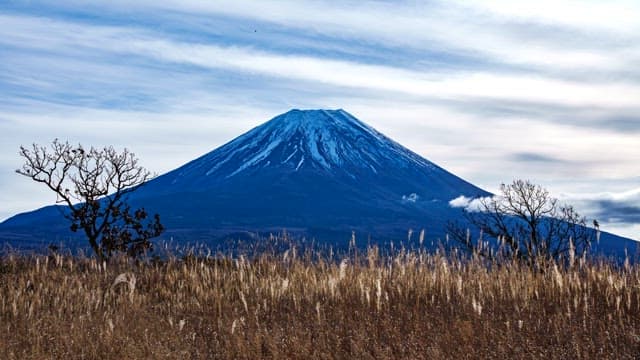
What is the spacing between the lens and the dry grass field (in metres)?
7.56

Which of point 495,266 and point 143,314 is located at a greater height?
point 495,266

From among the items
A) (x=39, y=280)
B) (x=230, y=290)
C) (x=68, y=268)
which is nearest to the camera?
(x=230, y=290)

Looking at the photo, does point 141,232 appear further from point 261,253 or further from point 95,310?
point 95,310

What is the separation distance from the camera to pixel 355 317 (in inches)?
348

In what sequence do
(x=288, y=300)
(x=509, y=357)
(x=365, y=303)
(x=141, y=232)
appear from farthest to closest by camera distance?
(x=141, y=232)
(x=288, y=300)
(x=365, y=303)
(x=509, y=357)

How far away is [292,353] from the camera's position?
758cm

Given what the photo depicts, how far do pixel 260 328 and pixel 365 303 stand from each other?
143 cm

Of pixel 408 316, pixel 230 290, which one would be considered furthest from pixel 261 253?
pixel 408 316

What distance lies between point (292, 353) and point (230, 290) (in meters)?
3.91

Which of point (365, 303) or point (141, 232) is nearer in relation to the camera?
point (365, 303)

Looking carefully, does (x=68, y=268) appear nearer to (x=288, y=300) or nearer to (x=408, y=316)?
(x=288, y=300)

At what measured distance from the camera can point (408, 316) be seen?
342 inches

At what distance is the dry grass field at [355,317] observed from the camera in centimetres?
756

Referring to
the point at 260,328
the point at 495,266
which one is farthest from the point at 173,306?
the point at 495,266
